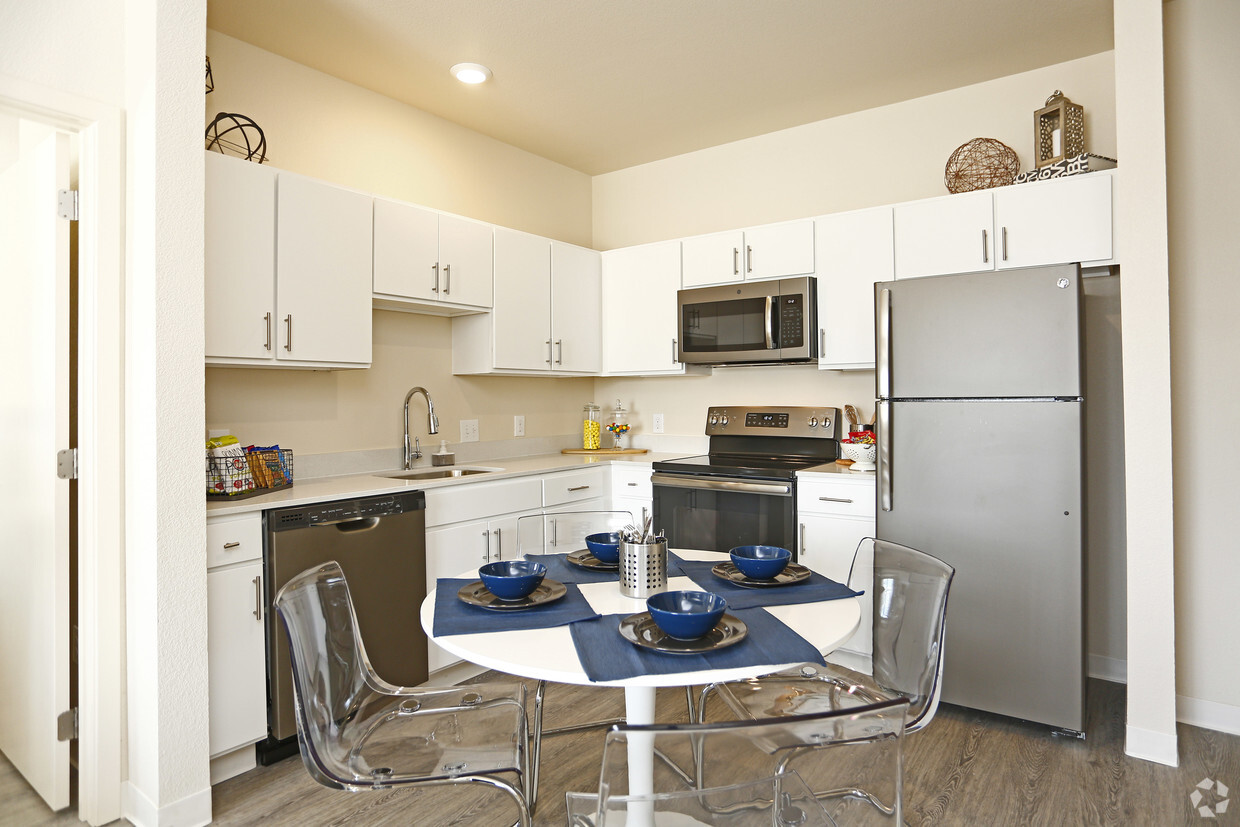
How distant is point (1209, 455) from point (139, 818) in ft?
12.4

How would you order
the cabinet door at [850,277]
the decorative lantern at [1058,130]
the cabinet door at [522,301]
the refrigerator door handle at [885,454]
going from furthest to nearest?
the cabinet door at [522,301]
the cabinet door at [850,277]
the decorative lantern at [1058,130]
the refrigerator door handle at [885,454]

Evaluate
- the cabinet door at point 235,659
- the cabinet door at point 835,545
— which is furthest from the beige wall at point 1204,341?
the cabinet door at point 235,659

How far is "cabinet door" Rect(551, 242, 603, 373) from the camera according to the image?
3.80 meters

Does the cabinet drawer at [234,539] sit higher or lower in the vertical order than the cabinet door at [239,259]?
lower

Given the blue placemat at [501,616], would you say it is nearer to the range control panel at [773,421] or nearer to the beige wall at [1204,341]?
the range control panel at [773,421]

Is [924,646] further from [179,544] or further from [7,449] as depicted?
[7,449]

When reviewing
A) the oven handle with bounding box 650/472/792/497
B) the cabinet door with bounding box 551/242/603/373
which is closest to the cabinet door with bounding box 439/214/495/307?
→ the cabinet door with bounding box 551/242/603/373

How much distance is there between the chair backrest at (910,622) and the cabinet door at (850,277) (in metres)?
1.41

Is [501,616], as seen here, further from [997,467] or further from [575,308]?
[575,308]

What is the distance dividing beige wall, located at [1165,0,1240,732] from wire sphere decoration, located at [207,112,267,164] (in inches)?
137

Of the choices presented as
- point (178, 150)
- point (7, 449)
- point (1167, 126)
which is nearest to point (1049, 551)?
point (1167, 126)

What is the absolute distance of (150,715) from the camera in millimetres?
2035

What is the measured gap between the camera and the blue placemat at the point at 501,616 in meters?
1.46

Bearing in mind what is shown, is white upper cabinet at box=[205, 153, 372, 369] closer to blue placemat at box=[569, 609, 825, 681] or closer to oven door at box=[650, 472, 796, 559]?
oven door at box=[650, 472, 796, 559]
